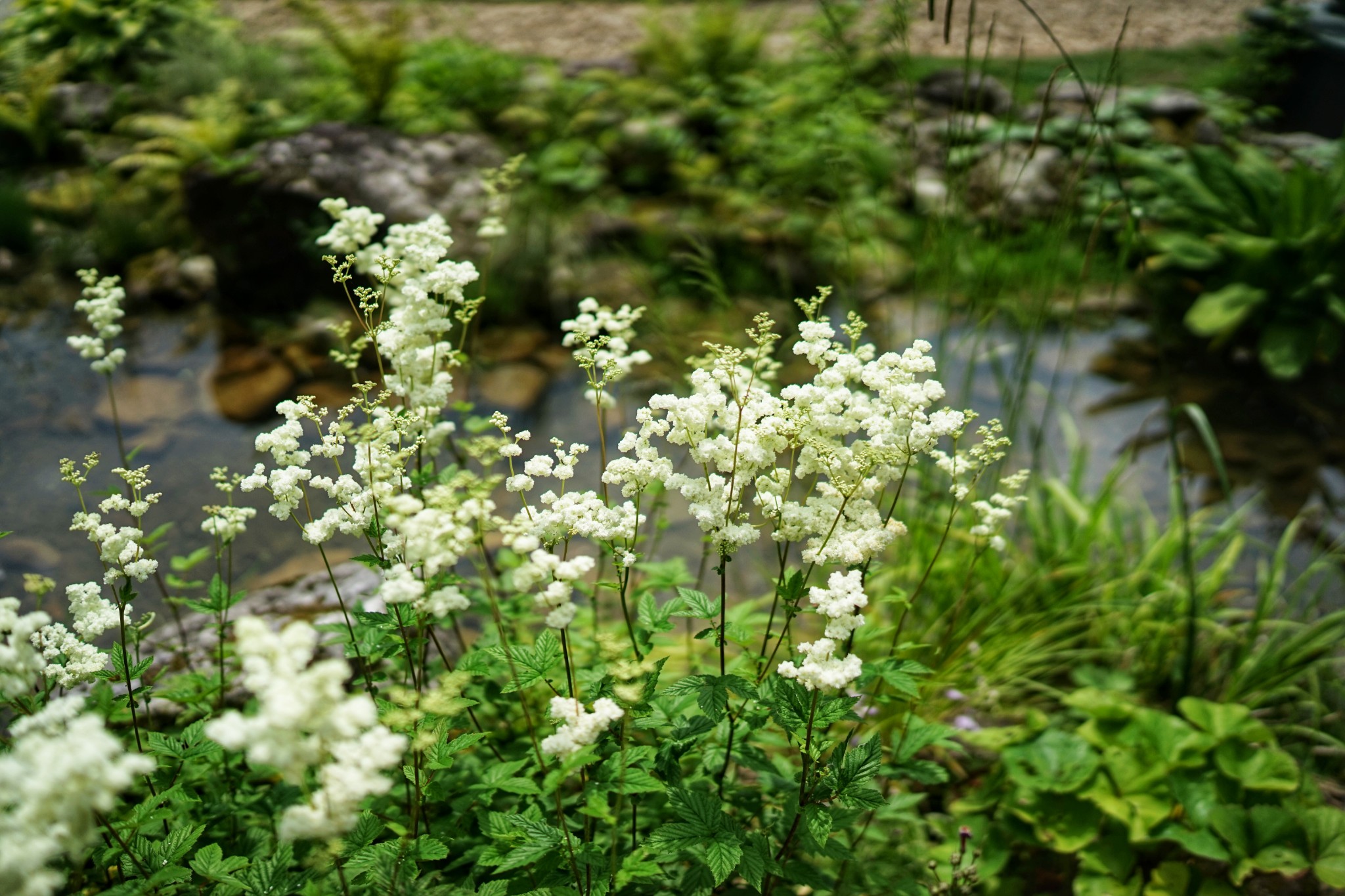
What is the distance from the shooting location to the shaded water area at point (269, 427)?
3.58m

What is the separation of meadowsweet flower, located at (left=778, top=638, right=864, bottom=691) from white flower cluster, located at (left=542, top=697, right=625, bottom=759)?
0.88 feet

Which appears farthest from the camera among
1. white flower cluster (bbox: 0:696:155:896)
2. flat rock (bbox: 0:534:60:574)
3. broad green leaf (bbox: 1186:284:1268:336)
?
broad green leaf (bbox: 1186:284:1268:336)

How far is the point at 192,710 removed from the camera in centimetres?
203

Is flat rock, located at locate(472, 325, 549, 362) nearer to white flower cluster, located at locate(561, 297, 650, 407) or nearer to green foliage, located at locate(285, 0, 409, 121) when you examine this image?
green foliage, located at locate(285, 0, 409, 121)

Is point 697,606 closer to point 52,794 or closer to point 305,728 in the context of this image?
point 305,728

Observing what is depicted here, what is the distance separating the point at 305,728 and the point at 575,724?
1.30 feet

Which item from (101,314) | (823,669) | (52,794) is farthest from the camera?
(101,314)

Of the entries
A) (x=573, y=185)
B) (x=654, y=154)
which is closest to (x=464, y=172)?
(x=573, y=185)

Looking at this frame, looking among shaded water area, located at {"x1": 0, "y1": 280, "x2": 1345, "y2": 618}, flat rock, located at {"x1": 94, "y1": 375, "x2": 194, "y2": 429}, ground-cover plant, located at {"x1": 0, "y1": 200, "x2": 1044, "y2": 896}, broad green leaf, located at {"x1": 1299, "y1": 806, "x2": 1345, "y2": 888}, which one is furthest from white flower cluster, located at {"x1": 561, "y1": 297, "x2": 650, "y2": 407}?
flat rock, located at {"x1": 94, "y1": 375, "x2": 194, "y2": 429}

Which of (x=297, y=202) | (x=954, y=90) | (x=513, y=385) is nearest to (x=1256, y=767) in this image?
(x=513, y=385)

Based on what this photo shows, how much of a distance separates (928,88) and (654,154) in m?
2.39

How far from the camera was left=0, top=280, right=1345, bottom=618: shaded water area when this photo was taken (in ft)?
11.7

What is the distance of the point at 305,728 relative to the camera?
0.94 meters

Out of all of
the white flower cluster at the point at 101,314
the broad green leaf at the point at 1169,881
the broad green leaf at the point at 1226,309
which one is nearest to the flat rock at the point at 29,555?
the white flower cluster at the point at 101,314
